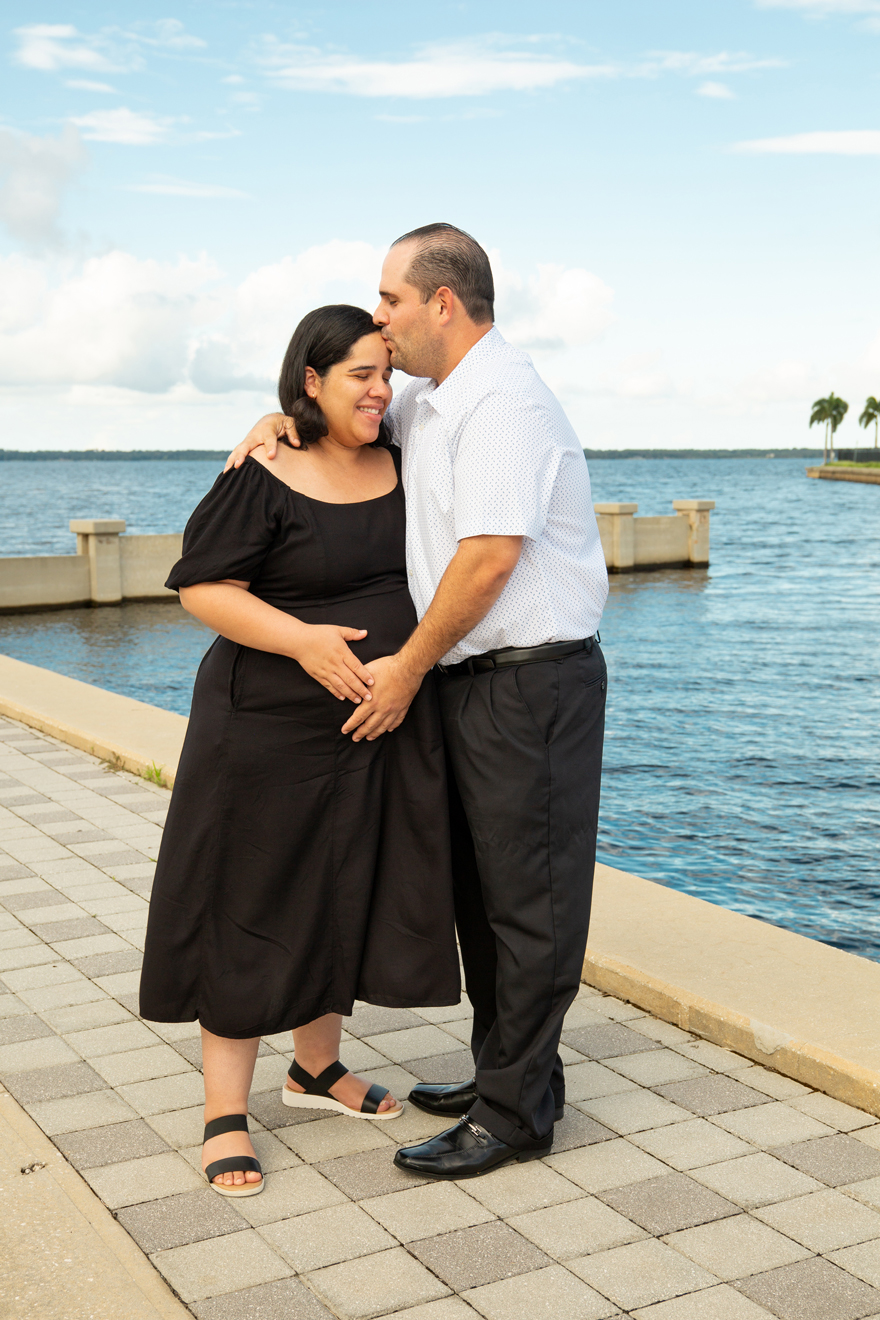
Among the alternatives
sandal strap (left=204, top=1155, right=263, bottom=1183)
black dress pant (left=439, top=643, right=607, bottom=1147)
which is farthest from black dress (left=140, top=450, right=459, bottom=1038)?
sandal strap (left=204, top=1155, right=263, bottom=1183)

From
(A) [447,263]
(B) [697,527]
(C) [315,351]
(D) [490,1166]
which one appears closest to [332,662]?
(C) [315,351]

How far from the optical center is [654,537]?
27859 millimetres

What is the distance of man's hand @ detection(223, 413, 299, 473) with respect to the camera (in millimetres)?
2885

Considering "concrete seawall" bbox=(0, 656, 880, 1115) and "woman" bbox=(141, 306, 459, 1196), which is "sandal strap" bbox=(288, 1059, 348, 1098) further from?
"concrete seawall" bbox=(0, 656, 880, 1115)

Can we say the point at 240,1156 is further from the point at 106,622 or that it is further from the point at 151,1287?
the point at 106,622

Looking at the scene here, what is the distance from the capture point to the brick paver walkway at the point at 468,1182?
247 cm

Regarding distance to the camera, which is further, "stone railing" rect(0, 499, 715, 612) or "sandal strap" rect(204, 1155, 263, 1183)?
"stone railing" rect(0, 499, 715, 612)

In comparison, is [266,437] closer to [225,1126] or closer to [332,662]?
[332,662]

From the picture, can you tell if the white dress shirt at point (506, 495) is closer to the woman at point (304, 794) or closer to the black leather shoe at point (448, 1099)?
the woman at point (304, 794)

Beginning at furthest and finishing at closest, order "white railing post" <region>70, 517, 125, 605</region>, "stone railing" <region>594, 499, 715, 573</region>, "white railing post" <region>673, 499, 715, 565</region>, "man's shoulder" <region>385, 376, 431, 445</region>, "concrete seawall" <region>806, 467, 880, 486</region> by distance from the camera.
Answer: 1. "concrete seawall" <region>806, 467, 880, 486</region>
2. "white railing post" <region>673, 499, 715, 565</region>
3. "stone railing" <region>594, 499, 715, 573</region>
4. "white railing post" <region>70, 517, 125, 605</region>
5. "man's shoulder" <region>385, 376, 431, 445</region>

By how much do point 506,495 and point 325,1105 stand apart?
163 cm

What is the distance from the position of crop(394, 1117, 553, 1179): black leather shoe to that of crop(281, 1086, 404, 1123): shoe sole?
254mm

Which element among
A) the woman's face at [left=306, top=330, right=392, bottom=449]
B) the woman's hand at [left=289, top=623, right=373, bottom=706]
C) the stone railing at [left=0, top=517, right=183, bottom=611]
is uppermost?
the woman's face at [left=306, top=330, right=392, bottom=449]

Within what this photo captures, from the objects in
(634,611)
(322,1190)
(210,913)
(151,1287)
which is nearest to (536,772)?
(210,913)
